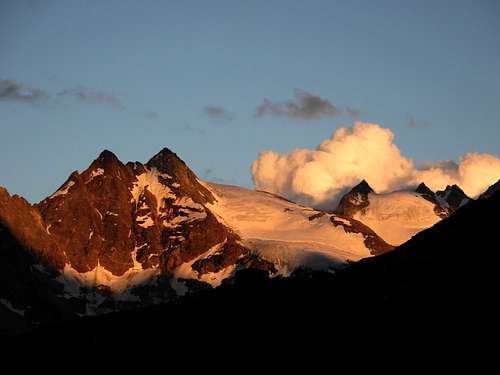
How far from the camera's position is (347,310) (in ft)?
486

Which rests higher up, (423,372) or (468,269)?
(468,269)

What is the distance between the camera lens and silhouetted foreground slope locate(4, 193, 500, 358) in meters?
133

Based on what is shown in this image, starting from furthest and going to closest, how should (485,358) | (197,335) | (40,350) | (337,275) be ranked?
(337,275) < (40,350) < (197,335) < (485,358)

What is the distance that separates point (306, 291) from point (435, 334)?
43.7 m

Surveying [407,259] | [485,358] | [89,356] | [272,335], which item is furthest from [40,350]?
[485,358]

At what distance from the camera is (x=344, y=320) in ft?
471

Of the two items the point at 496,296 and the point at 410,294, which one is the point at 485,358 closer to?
the point at 496,296

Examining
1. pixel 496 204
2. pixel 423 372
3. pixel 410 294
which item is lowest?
pixel 423 372

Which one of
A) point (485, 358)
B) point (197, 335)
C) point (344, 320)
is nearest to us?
point (485, 358)

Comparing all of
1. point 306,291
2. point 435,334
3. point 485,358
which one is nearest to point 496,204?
point 306,291

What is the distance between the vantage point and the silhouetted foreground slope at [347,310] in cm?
13288

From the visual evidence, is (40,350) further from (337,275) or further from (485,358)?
(485,358)

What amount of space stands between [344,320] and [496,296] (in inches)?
702

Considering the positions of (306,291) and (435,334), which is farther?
(306,291)
